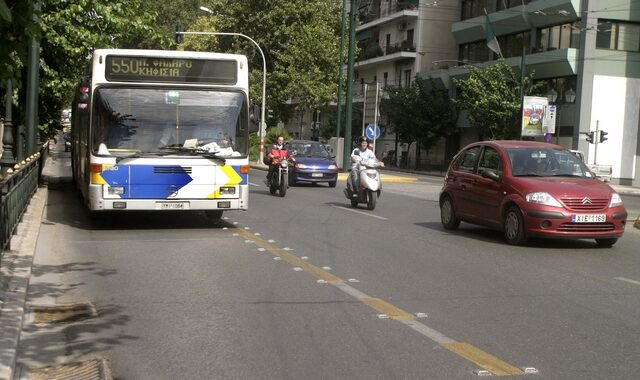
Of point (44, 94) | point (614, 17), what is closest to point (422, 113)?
point (614, 17)

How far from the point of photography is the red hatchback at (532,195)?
38.8 ft

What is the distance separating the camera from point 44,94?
896 inches

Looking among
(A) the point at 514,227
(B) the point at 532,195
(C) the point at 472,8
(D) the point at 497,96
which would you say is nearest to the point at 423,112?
(C) the point at 472,8

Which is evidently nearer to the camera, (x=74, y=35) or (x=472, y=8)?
(x=74, y=35)

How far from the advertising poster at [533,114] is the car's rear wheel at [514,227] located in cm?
2997

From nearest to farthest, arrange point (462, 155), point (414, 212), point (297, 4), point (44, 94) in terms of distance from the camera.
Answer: point (462, 155) → point (414, 212) → point (44, 94) → point (297, 4)

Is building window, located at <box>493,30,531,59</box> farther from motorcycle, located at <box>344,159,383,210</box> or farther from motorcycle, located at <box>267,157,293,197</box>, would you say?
motorcycle, located at <box>344,159,383,210</box>

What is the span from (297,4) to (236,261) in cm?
4420

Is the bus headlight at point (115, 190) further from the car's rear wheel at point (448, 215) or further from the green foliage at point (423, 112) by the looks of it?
the green foliage at point (423, 112)

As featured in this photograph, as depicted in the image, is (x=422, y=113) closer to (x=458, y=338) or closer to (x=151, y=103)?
(x=151, y=103)

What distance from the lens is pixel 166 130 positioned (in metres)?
13.2

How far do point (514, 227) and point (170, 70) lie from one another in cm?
613

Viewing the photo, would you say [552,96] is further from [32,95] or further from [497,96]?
[32,95]

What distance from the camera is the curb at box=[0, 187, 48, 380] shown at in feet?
18.3
